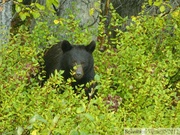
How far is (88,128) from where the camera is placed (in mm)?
4496

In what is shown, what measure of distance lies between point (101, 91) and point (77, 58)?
1337 mm

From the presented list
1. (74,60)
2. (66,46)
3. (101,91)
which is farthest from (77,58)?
(101,91)

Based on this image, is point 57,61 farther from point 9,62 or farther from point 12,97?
point 12,97

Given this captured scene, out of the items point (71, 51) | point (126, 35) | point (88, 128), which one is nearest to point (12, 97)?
point (88, 128)

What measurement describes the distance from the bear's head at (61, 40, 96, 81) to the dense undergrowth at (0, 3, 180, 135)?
0.23m

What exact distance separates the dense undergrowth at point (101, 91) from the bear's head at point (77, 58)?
0.75 ft

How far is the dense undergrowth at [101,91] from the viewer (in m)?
4.67

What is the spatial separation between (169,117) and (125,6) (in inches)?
295

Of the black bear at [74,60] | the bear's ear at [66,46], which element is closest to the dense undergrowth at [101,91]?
the black bear at [74,60]

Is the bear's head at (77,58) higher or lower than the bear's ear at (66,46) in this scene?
lower

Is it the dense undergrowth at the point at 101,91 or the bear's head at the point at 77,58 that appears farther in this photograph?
the bear's head at the point at 77,58

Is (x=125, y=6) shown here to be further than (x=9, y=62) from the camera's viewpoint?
Yes

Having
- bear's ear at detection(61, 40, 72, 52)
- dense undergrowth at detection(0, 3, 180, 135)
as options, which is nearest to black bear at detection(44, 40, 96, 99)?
bear's ear at detection(61, 40, 72, 52)

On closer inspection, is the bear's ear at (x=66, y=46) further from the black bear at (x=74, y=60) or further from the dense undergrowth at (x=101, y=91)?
the dense undergrowth at (x=101, y=91)
